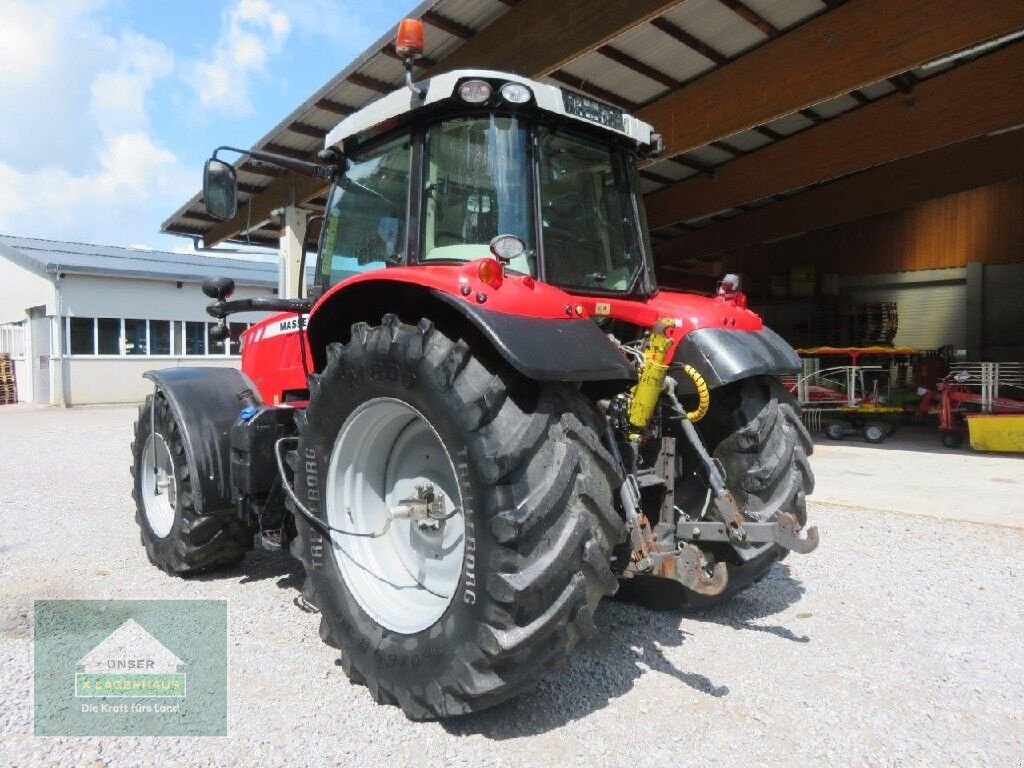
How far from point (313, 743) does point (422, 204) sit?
2024mm

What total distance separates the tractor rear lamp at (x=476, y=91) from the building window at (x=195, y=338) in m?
19.5

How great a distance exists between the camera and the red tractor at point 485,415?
221 centimetres

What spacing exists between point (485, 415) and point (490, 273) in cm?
47

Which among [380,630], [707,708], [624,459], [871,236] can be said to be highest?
[871,236]

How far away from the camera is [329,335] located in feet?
10.1

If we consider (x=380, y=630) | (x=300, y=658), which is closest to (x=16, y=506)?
(x=300, y=658)

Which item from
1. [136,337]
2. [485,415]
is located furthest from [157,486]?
[136,337]

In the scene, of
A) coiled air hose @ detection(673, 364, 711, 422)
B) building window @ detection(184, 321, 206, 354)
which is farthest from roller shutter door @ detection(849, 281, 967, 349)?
building window @ detection(184, 321, 206, 354)

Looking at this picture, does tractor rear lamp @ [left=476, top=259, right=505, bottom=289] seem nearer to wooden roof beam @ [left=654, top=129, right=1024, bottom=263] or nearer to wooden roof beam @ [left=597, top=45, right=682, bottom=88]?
wooden roof beam @ [left=597, top=45, right=682, bottom=88]

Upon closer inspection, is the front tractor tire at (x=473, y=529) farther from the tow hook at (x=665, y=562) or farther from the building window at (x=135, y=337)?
the building window at (x=135, y=337)

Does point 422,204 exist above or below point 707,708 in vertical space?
above

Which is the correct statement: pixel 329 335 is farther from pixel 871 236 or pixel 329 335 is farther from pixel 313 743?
pixel 871 236

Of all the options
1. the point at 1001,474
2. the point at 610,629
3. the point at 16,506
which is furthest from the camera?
the point at 1001,474

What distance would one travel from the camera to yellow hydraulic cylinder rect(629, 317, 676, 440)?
2.64 m
